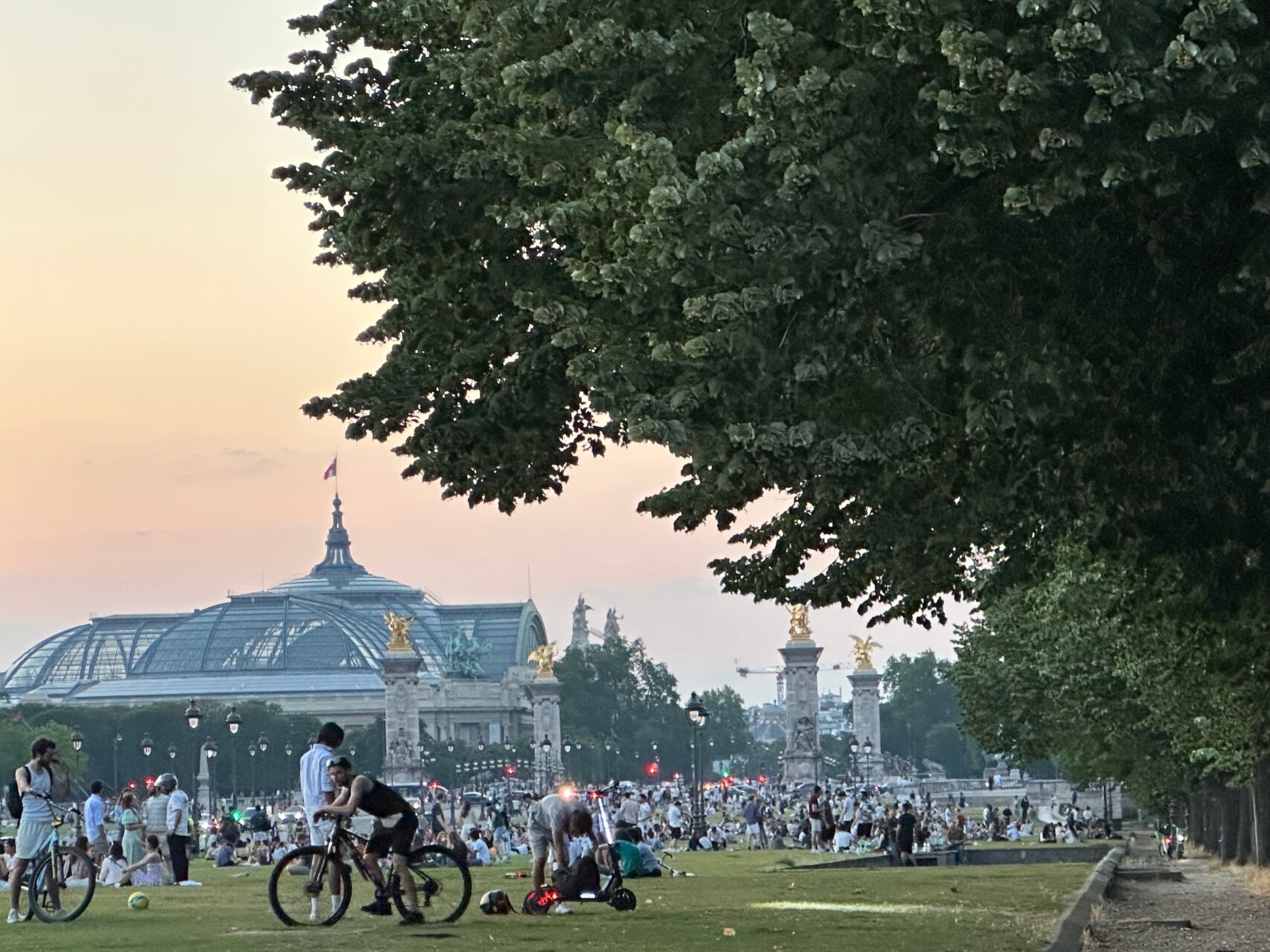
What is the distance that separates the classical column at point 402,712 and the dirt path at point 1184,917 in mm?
117348

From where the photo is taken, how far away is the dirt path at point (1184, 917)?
845 inches

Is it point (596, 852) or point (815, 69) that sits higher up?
point (815, 69)

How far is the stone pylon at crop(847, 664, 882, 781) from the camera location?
6885 inches

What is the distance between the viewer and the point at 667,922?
19188 mm

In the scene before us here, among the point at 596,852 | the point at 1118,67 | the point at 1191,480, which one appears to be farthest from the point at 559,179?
the point at 596,852

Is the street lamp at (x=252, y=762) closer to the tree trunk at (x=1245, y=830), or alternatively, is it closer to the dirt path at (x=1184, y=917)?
the tree trunk at (x=1245, y=830)

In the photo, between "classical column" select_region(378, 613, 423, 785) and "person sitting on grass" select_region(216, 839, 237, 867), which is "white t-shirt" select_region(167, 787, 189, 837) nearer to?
"person sitting on grass" select_region(216, 839, 237, 867)

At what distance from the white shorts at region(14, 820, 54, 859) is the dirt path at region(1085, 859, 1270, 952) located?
929 centimetres

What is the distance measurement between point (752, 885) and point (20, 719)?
156665 millimetres

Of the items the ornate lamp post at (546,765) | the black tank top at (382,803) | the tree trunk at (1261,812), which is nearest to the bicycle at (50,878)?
the black tank top at (382,803)

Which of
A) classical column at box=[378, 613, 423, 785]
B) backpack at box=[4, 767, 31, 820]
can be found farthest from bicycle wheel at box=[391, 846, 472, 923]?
classical column at box=[378, 613, 423, 785]

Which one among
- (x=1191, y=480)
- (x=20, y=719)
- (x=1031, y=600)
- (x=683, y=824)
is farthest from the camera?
(x=20, y=719)

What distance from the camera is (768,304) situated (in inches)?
481

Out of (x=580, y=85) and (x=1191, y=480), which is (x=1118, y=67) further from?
(x=1191, y=480)
